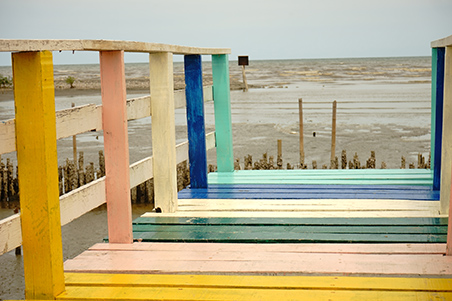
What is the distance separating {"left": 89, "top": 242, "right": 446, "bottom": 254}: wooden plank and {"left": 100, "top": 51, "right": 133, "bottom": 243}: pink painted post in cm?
15

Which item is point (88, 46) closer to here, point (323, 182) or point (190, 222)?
point (190, 222)

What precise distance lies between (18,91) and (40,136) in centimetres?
22

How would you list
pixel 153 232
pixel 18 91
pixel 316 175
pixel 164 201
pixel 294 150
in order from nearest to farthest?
pixel 18 91 < pixel 153 232 < pixel 164 201 < pixel 316 175 < pixel 294 150

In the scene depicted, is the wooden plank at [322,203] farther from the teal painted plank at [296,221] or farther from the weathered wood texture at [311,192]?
the teal painted plank at [296,221]

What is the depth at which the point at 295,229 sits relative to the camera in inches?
166

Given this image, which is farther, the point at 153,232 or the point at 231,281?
the point at 153,232

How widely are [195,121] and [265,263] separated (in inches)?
103

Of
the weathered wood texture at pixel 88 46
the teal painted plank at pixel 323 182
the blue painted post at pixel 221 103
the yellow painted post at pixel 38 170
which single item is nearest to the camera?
the weathered wood texture at pixel 88 46

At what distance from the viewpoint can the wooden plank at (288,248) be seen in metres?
3.56

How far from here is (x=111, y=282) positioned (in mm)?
3125

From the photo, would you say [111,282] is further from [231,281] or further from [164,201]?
[164,201]

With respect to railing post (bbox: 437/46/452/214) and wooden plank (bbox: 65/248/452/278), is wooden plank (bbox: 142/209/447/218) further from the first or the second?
wooden plank (bbox: 65/248/452/278)

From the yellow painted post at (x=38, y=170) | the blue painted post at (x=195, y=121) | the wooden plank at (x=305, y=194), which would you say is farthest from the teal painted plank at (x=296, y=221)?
the yellow painted post at (x=38, y=170)

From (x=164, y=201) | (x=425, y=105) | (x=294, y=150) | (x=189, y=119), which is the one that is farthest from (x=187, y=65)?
(x=425, y=105)
